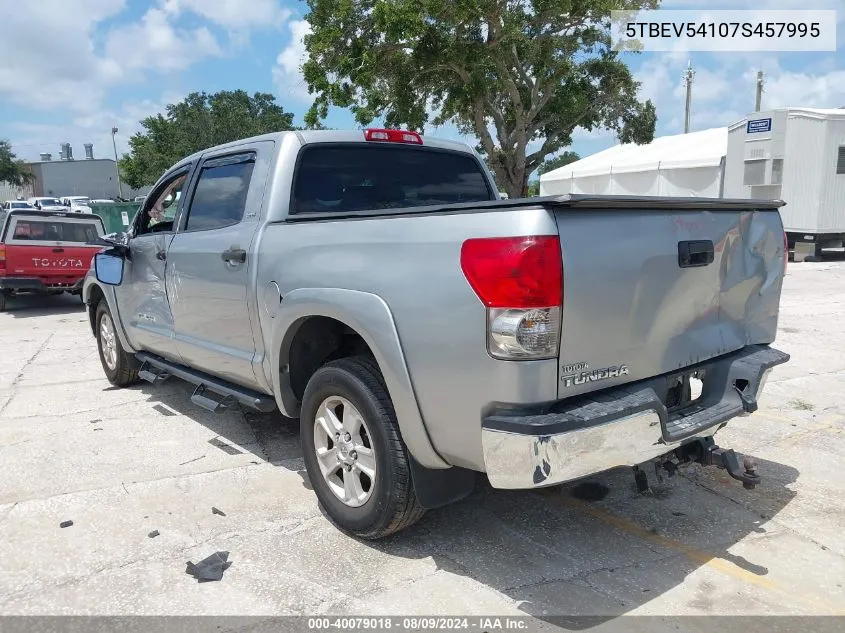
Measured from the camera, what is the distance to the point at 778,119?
55.9ft

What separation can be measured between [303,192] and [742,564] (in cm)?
299

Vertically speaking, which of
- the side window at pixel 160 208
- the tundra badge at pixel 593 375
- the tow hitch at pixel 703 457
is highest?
the side window at pixel 160 208

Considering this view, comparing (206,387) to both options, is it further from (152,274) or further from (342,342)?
(342,342)

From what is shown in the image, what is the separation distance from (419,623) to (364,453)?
31.9 inches

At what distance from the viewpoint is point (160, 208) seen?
567 centimetres

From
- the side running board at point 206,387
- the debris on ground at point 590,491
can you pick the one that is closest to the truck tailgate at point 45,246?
the side running board at point 206,387

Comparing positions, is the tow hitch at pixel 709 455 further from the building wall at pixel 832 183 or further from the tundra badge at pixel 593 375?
the building wall at pixel 832 183

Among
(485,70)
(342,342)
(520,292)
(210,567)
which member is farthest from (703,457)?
(485,70)

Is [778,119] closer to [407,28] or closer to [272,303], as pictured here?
[407,28]

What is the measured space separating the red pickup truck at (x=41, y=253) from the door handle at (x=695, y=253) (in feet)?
37.6

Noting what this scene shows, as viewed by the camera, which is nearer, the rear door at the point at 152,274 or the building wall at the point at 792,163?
the rear door at the point at 152,274

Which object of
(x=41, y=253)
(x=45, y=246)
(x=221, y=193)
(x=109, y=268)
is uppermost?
(x=221, y=193)

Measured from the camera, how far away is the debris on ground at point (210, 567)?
3.13m

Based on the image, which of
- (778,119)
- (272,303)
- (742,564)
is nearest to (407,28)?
(778,119)
